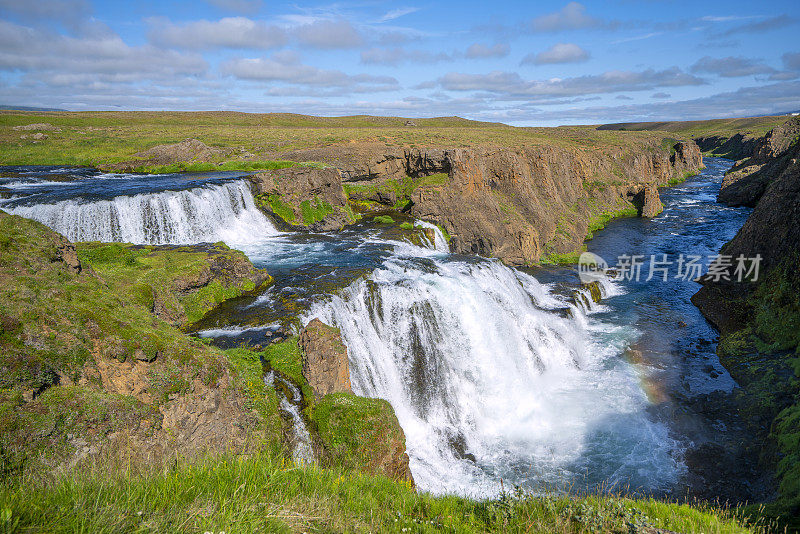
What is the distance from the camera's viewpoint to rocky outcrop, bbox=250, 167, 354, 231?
26844mm

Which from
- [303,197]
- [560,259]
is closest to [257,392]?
[303,197]

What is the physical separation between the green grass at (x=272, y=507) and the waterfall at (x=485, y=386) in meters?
6.12

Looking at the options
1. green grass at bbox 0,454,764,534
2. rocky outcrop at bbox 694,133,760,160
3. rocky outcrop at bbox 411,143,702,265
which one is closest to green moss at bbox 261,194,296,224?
rocky outcrop at bbox 411,143,702,265

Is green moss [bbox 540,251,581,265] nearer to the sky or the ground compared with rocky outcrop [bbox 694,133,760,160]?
nearer to the ground

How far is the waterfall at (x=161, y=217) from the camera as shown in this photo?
19.6 meters

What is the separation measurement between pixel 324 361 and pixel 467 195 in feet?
78.2

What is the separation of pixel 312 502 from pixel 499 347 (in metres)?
13.7

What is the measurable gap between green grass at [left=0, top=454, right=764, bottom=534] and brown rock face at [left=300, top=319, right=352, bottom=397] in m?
4.34

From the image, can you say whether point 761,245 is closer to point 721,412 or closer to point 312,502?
point 721,412

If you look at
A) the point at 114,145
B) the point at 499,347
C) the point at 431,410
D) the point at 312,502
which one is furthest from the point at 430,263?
the point at 114,145

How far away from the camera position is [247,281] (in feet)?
51.3

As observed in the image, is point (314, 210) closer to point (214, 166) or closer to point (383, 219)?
point (383, 219)

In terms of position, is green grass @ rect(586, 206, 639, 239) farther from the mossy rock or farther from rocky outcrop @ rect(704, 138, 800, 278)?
the mossy rock

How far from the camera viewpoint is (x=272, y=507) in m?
4.30
